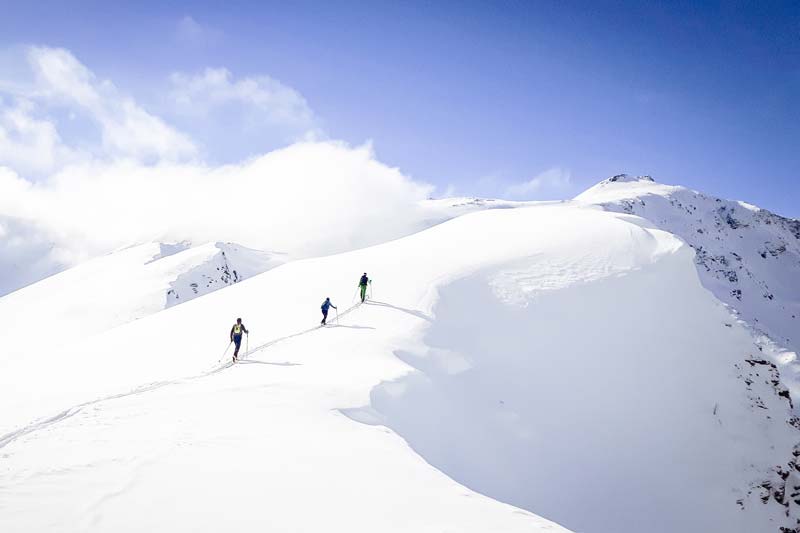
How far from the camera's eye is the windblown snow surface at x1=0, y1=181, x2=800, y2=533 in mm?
7859

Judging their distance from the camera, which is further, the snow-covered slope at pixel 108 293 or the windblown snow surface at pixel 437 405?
the snow-covered slope at pixel 108 293

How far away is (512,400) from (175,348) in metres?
18.2

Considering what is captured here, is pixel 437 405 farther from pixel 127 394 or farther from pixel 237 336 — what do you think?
pixel 127 394

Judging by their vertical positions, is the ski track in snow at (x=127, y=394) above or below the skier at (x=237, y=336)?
below

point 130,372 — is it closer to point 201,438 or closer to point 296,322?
point 296,322

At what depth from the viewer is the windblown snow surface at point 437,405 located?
7859 mm

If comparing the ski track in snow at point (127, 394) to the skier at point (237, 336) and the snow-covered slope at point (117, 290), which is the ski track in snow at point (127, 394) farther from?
the snow-covered slope at point (117, 290)

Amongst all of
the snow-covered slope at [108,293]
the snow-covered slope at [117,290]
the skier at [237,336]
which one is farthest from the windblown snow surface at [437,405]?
the snow-covered slope at [117,290]

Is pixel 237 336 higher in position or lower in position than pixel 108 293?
→ lower

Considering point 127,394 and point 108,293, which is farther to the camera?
point 108,293

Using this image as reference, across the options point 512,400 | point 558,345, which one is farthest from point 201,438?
point 558,345

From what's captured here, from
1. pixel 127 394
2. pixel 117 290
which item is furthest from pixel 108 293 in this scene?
pixel 127 394

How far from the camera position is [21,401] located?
19.3m

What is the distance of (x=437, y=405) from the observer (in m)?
17.3
